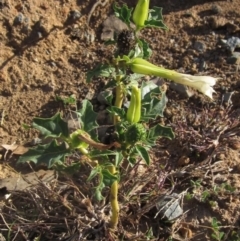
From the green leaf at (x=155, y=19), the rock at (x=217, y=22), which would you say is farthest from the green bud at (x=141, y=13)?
the rock at (x=217, y=22)

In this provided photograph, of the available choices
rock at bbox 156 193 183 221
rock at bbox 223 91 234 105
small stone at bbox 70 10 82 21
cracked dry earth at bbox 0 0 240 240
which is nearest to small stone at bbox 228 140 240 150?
cracked dry earth at bbox 0 0 240 240

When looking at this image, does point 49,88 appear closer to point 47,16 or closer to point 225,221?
point 47,16

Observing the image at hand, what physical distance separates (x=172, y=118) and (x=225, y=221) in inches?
28.8

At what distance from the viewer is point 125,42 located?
7.70 feet

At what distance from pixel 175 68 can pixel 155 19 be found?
1115mm

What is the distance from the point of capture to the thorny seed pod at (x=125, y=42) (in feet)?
7.70

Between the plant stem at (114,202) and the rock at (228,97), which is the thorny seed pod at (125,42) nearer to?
the plant stem at (114,202)

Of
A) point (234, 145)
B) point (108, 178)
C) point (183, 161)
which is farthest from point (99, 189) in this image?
point (234, 145)

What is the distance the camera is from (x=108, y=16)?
12.5ft

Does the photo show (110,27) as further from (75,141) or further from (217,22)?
(75,141)

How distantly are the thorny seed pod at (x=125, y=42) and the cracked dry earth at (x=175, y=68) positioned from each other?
3.24ft

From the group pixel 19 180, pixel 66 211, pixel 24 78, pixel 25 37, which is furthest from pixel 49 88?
pixel 66 211

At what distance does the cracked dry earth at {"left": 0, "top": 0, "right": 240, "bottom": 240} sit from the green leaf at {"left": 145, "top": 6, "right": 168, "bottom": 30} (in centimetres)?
94

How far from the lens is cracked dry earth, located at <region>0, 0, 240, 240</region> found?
10.4 ft
